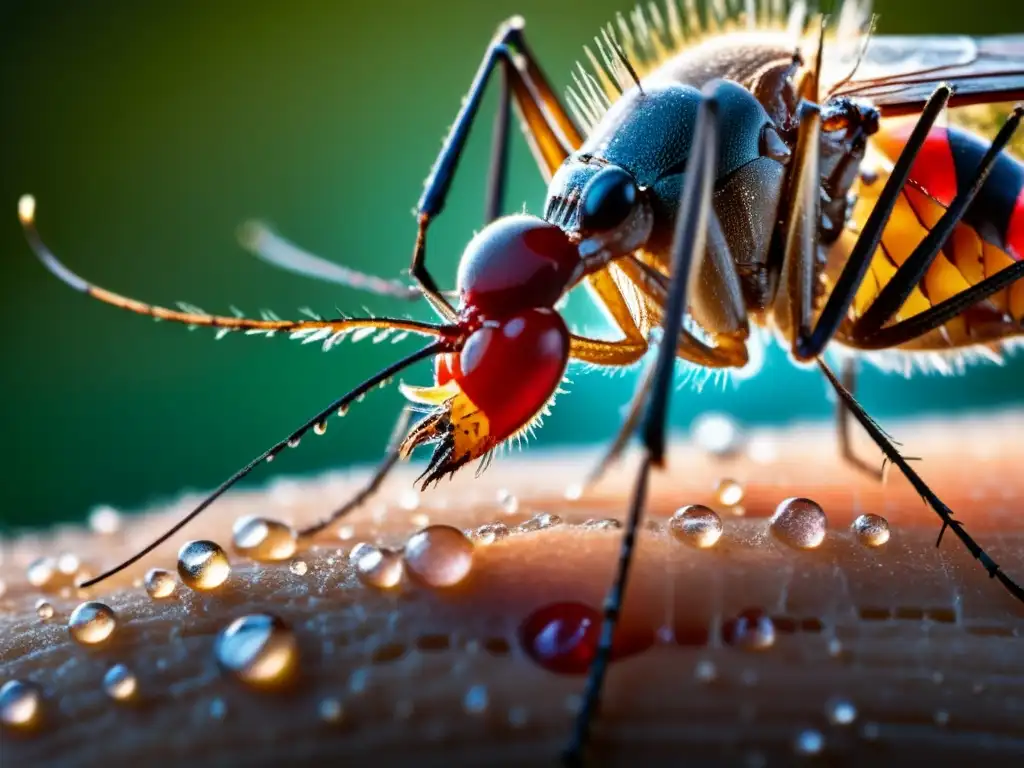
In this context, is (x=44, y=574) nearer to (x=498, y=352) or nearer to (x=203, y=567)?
(x=203, y=567)

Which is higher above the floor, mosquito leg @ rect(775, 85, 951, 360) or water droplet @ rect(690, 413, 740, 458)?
mosquito leg @ rect(775, 85, 951, 360)

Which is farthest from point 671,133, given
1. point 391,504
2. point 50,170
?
point 50,170

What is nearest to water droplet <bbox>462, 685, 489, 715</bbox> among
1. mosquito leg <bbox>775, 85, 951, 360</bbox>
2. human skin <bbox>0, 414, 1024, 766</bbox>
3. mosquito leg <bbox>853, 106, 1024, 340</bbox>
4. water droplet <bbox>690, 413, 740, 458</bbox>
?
human skin <bbox>0, 414, 1024, 766</bbox>

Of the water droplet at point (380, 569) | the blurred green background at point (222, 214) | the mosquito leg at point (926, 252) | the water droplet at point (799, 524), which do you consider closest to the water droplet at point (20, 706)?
the water droplet at point (380, 569)

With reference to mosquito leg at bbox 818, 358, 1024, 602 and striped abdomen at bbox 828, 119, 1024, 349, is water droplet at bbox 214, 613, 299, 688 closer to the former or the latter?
mosquito leg at bbox 818, 358, 1024, 602

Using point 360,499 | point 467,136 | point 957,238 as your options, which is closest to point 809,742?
point 360,499

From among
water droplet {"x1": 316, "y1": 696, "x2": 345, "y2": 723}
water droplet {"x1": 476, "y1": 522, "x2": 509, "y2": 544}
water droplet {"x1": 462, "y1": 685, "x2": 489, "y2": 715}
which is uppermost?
water droplet {"x1": 316, "y1": 696, "x2": 345, "y2": 723}
